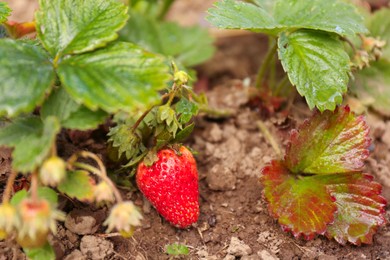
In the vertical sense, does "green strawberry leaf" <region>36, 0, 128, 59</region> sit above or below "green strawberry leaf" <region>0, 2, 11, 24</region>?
above

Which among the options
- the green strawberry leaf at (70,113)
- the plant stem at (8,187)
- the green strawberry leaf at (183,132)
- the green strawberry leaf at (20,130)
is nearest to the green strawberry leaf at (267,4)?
the green strawberry leaf at (183,132)

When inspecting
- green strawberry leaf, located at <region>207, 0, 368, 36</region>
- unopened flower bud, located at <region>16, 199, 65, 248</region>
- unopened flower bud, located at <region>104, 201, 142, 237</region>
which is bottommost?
unopened flower bud, located at <region>104, 201, 142, 237</region>

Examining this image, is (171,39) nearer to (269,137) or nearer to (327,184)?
(269,137)

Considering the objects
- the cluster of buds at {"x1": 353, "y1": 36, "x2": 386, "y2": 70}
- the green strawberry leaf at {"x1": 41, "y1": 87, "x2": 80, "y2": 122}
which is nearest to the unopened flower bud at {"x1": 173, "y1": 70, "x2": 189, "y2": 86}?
the green strawberry leaf at {"x1": 41, "y1": 87, "x2": 80, "y2": 122}

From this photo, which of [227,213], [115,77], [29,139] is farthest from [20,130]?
[227,213]

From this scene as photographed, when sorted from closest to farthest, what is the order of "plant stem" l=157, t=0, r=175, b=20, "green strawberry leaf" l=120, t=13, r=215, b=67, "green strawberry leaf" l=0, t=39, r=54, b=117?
"green strawberry leaf" l=0, t=39, r=54, b=117 < "green strawberry leaf" l=120, t=13, r=215, b=67 < "plant stem" l=157, t=0, r=175, b=20

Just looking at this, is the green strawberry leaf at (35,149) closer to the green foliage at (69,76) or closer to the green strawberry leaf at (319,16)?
the green foliage at (69,76)

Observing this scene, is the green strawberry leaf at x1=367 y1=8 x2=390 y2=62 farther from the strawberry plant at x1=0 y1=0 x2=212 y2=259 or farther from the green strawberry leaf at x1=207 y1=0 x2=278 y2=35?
the strawberry plant at x1=0 y1=0 x2=212 y2=259

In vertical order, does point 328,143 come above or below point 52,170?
below
